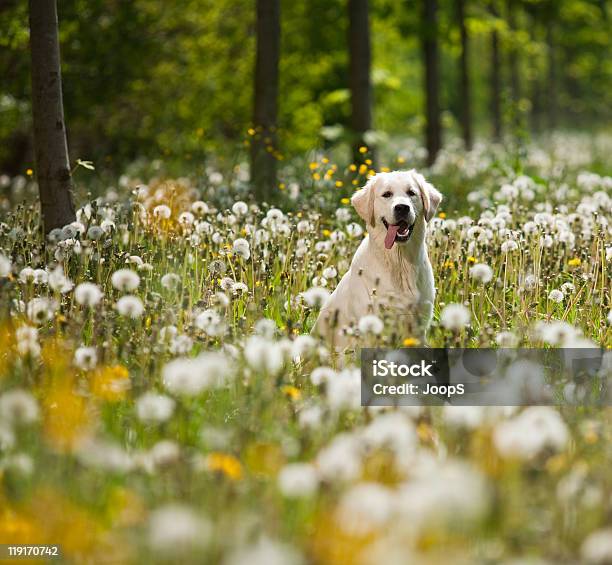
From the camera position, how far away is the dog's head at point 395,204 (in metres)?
5.54

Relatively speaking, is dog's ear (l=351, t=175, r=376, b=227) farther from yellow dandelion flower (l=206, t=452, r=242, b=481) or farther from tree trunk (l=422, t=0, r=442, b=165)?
tree trunk (l=422, t=0, r=442, b=165)

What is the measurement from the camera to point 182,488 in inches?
113

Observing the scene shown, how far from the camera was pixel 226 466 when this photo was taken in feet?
9.87

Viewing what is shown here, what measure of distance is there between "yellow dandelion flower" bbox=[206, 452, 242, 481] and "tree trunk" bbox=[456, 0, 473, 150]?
678 inches

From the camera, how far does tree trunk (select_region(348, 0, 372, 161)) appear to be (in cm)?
1214

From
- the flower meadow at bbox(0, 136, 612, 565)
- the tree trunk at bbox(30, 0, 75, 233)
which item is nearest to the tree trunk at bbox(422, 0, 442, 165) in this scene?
the tree trunk at bbox(30, 0, 75, 233)

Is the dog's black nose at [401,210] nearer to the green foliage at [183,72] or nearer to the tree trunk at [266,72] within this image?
the tree trunk at [266,72]

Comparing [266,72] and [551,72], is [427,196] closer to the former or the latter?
[266,72]

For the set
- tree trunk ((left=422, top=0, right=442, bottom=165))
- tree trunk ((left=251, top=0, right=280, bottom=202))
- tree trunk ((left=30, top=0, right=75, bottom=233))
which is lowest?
tree trunk ((left=30, top=0, right=75, bottom=233))

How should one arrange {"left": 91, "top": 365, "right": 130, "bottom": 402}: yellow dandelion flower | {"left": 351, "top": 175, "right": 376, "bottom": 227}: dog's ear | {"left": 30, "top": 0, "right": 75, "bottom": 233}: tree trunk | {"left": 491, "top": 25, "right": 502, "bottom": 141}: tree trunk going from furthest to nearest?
1. {"left": 491, "top": 25, "right": 502, "bottom": 141}: tree trunk
2. {"left": 30, "top": 0, "right": 75, "bottom": 233}: tree trunk
3. {"left": 351, "top": 175, "right": 376, "bottom": 227}: dog's ear
4. {"left": 91, "top": 365, "right": 130, "bottom": 402}: yellow dandelion flower

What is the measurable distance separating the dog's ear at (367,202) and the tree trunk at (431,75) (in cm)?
1096

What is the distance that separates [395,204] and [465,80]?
15548 mm

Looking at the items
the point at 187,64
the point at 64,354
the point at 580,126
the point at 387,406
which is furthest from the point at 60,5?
the point at 580,126

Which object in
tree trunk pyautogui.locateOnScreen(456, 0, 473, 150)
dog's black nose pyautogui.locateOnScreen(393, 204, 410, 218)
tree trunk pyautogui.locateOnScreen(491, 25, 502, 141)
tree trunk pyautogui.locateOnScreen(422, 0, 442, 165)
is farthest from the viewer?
tree trunk pyautogui.locateOnScreen(491, 25, 502, 141)
